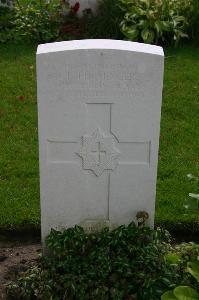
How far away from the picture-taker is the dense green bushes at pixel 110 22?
27.2 ft

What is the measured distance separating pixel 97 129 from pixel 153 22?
4887 mm

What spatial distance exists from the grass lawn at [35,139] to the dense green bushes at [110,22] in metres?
0.29

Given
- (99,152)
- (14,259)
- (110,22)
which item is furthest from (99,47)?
(110,22)

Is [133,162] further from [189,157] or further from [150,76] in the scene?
[189,157]

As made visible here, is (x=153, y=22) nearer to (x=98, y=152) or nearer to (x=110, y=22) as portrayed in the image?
(x=110, y=22)

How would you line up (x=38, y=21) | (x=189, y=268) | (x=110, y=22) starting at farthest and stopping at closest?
(x=38, y=21), (x=110, y=22), (x=189, y=268)

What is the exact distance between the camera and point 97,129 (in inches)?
146

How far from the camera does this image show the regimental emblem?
373cm

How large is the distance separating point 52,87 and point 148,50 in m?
0.60

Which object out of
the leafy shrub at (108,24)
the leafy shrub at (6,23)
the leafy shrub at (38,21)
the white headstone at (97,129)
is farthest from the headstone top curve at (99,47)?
the leafy shrub at (6,23)

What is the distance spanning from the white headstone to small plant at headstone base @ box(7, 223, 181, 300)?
0.16m

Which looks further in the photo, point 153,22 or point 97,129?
point 153,22

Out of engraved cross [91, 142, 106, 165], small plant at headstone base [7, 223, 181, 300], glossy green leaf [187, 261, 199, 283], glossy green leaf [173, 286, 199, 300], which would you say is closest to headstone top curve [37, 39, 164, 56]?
engraved cross [91, 142, 106, 165]

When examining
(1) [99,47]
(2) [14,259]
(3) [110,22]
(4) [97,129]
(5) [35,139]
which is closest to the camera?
(1) [99,47]
